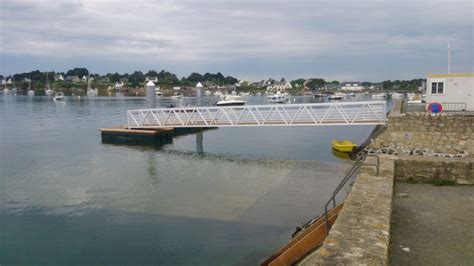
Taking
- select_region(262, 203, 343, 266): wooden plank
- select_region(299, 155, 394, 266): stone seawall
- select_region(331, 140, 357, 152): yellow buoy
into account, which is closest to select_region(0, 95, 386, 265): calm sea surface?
select_region(331, 140, 357, 152): yellow buoy

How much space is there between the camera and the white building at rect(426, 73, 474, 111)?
25.7m

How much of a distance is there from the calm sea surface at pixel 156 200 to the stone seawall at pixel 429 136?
323cm

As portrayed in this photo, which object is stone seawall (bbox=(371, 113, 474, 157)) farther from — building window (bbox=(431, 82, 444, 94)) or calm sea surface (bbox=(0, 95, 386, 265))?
building window (bbox=(431, 82, 444, 94))

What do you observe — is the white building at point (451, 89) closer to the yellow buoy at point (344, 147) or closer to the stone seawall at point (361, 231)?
the yellow buoy at point (344, 147)

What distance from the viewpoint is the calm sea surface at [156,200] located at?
39.2 ft

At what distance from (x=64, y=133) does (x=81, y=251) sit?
32.9 metres

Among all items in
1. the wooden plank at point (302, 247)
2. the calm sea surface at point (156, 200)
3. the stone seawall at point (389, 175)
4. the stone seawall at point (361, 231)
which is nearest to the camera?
the stone seawall at point (361, 231)

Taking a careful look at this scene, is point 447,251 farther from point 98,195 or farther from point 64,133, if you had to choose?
point 64,133

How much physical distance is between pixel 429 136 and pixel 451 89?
225 inches

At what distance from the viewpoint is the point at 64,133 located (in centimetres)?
4184

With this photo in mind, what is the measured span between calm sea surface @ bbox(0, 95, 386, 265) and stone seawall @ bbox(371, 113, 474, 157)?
3231 mm

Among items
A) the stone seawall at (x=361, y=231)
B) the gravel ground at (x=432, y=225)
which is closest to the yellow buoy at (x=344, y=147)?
the gravel ground at (x=432, y=225)

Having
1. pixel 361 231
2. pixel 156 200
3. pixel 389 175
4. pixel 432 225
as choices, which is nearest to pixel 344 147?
pixel 156 200

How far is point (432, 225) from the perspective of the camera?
24.2 feet
